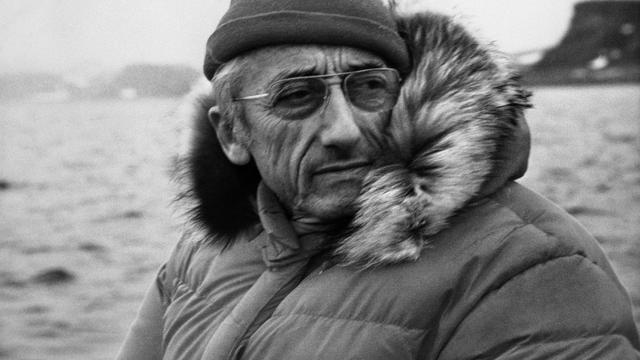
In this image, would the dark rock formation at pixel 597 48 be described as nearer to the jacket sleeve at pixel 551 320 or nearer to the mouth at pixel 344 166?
the mouth at pixel 344 166

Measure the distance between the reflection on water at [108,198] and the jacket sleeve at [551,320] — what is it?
2.46 metres

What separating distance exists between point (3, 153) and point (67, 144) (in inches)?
12.8

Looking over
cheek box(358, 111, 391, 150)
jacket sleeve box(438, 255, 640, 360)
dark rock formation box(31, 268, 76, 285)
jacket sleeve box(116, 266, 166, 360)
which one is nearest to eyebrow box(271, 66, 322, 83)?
cheek box(358, 111, 391, 150)

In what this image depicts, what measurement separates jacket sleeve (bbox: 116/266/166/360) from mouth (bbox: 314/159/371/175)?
585mm

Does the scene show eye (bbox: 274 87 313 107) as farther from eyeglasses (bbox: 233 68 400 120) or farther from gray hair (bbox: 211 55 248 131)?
gray hair (bbox: 211 55 248 131)

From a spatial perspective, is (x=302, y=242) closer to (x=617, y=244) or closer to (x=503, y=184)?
(x=503, y=184)

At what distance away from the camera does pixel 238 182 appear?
174 centimetres

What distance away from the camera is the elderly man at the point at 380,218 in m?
1.19

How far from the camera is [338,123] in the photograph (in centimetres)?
143

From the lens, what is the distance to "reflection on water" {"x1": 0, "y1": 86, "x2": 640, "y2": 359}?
3594 millimetres

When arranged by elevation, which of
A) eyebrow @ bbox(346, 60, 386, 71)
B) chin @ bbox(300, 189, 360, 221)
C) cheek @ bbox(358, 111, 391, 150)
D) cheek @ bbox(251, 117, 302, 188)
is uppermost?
eyebrow @ bbox(346, 60, 386, 71)

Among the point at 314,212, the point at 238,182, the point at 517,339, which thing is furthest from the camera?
the point at 238,182

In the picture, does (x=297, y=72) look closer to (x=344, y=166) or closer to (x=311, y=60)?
(x=311, y=60)

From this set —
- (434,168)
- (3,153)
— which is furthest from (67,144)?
(434,168)
